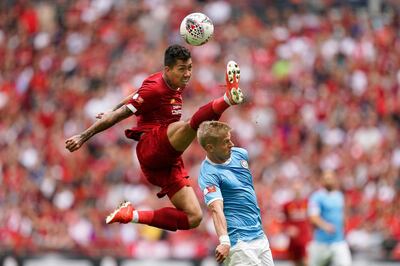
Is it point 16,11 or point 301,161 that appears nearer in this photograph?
point 301,161

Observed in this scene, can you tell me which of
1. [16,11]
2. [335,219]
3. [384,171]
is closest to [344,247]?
[335,219]

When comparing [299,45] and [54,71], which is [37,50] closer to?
[54,71]

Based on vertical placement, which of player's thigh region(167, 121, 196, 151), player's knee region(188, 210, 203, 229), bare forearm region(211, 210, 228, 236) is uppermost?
player's thigh region(167, 121, 196, 151)

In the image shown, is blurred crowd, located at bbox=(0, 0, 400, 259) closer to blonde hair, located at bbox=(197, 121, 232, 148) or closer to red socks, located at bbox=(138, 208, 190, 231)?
red socks, located at bbox=(138, 208, 190, 231)

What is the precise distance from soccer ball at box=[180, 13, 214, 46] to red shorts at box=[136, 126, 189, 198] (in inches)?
38.7

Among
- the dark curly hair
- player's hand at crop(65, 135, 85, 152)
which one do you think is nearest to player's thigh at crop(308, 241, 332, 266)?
the dark curly hair

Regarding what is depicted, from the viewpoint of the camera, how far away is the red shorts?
12.9 m

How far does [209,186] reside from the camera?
11562 millimetres

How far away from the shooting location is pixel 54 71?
24500 mm

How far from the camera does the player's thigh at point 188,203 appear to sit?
518 inches

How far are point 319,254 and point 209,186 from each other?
21.5ft

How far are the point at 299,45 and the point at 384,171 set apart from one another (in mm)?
3913

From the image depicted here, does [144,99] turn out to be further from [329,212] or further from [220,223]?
[329,212]

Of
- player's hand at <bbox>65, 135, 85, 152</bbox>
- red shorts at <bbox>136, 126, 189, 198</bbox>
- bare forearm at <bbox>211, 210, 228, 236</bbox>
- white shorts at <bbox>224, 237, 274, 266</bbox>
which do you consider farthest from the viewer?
red shorts at <bbox>136, 126, 189, 198</bbox>
